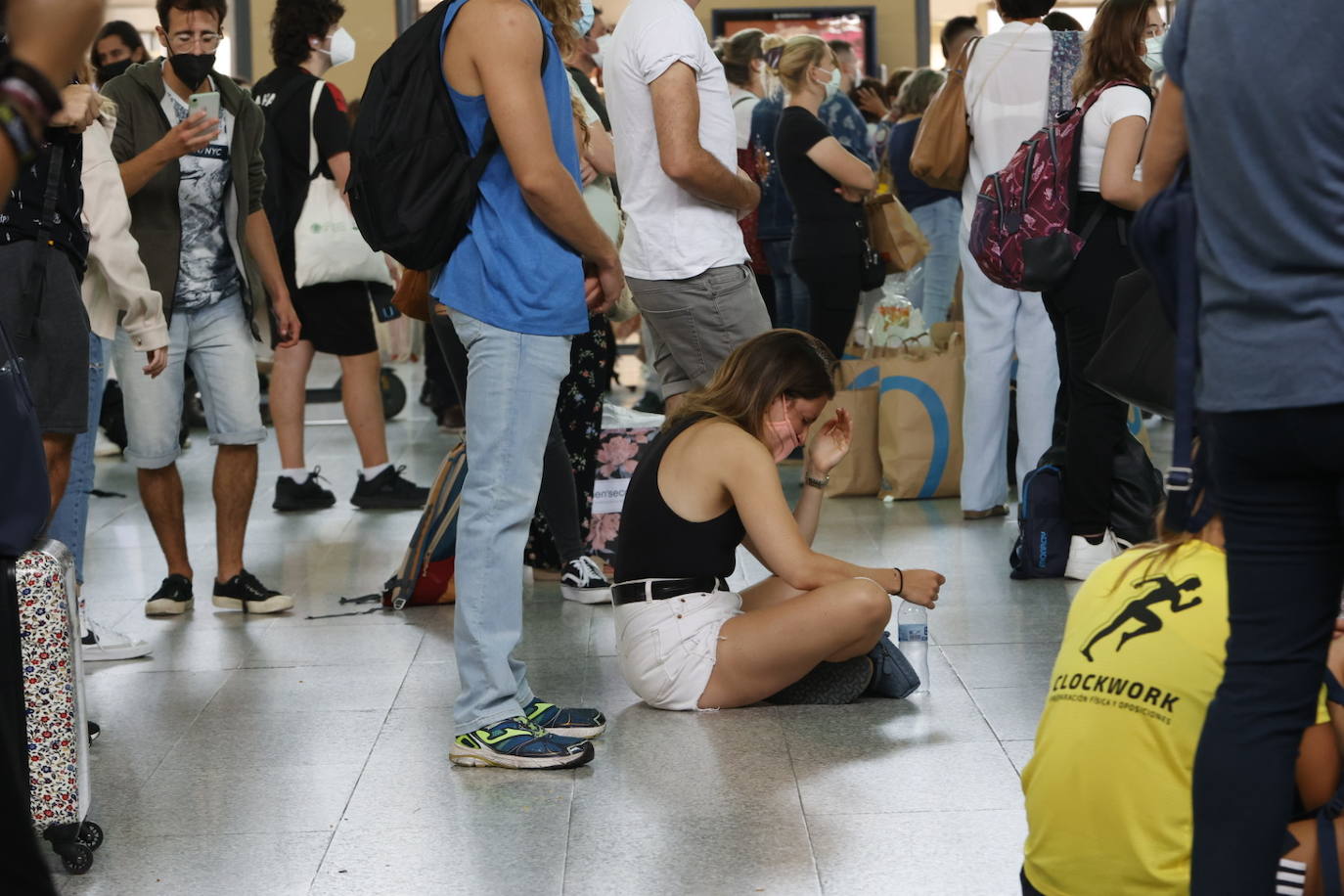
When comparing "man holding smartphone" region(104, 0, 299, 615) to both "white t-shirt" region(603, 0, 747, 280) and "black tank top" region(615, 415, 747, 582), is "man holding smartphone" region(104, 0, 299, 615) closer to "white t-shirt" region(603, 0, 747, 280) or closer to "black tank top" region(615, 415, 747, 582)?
"white t-shirt" region(603, 0, 747, 280)

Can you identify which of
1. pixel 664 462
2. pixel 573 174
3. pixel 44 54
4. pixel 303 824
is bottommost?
pixel 303 824

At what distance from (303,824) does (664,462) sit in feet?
3.74

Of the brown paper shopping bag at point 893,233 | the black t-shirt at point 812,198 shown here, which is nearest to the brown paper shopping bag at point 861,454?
the black t-shirt at point 812,198

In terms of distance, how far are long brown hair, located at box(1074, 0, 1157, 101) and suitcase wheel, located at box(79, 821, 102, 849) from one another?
10.9 ft

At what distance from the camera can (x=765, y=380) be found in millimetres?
3723

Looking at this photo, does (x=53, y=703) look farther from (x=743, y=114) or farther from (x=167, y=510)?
(x=743, y=114)

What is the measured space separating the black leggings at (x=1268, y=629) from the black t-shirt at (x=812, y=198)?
5013mm

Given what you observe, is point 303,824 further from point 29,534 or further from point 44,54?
point 44,54

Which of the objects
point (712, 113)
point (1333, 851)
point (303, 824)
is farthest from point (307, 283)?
point (1333, 851)

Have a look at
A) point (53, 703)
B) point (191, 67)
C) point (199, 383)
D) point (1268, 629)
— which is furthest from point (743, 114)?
point (1268, 629)

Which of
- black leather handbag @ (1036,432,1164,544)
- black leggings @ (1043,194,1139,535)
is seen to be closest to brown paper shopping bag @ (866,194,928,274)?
black leggings @ (1043,194,1139,535)

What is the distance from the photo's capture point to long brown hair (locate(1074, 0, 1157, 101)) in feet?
15.1

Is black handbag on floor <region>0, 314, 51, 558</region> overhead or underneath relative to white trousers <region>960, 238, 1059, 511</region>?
overhead

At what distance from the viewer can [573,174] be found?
3.34 m
